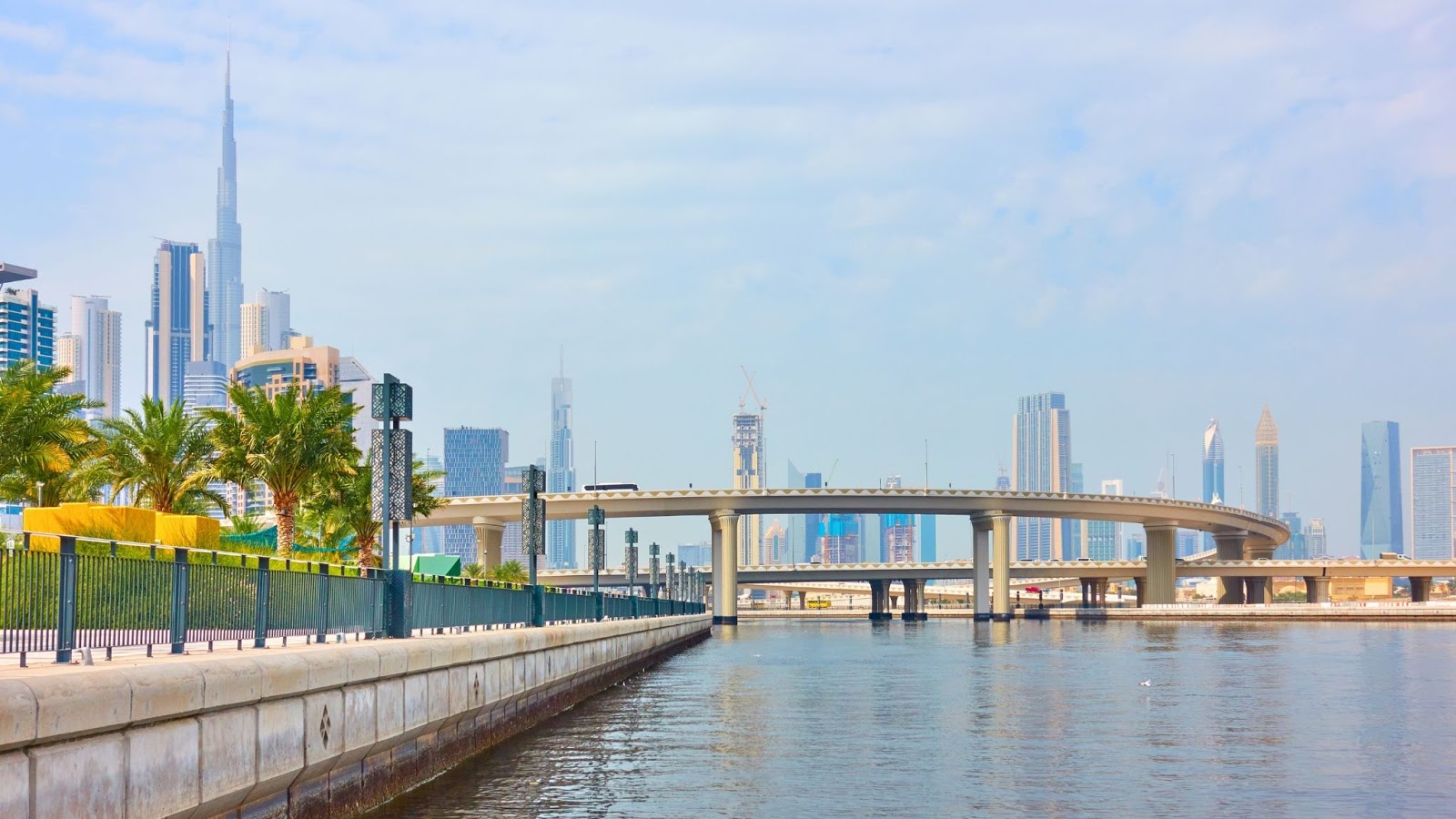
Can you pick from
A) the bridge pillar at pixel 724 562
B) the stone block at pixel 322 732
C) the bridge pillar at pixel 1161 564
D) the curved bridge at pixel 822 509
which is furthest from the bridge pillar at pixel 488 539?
the stone block at pixel 322 732

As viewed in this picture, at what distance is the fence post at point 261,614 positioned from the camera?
18.6 meters

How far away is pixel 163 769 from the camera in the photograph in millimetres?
12523

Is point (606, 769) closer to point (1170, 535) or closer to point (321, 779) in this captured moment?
point (321, 779)

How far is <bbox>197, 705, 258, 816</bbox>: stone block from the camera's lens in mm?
13461

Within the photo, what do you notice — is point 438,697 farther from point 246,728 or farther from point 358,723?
point 246,728

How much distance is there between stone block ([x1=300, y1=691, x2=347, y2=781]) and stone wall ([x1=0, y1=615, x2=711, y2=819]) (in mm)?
31

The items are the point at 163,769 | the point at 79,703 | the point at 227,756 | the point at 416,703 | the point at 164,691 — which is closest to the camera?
the point at 79,703

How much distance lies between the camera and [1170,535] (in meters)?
188

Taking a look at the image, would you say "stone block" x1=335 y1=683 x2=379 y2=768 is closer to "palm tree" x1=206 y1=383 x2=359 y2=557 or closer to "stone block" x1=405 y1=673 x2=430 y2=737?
"stone block" x1=405 y1=673 x2=430 y2=737

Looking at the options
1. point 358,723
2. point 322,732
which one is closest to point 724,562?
point 358,723

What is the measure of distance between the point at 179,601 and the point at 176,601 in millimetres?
65

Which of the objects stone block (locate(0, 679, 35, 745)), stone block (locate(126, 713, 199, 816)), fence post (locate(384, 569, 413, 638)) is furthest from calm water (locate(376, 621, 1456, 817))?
stone block (locate(0, 679, 35, 745))

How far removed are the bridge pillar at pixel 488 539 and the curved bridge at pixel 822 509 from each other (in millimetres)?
146

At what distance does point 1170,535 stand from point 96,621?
18465cm
